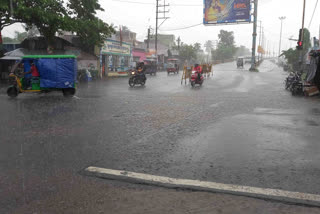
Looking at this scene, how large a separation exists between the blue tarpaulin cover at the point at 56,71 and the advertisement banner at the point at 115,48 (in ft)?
63.8

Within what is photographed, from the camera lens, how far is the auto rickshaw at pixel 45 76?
1314 centimetres

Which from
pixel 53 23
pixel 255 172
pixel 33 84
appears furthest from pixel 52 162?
pixel 53 23

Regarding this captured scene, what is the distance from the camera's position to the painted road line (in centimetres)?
325

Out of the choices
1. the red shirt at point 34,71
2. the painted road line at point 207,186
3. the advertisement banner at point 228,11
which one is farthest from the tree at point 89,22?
the painted road line at point 207,186

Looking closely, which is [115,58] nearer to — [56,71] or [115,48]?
[115,48]

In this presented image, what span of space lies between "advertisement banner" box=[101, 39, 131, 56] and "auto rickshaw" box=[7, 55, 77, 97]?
19505 millimetres

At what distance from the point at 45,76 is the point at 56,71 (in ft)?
1.80

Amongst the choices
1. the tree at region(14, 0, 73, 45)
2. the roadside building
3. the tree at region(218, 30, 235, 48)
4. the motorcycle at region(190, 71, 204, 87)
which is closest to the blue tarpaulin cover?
the tree at region(14, 0, 73, 45)

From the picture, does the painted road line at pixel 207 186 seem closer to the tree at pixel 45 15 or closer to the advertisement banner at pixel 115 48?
the tree at pixel 45 15

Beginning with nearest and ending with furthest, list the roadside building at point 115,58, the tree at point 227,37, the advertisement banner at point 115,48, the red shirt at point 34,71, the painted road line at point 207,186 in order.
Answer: the painted road line at point 207,186
the red shirt at point 34,71
the advertisement banner at point 115,48
the roadside building at point 115,58
the tree at point 227,37

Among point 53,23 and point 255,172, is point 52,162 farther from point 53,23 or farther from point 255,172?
point 53,23

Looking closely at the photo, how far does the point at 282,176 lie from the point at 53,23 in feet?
65.4

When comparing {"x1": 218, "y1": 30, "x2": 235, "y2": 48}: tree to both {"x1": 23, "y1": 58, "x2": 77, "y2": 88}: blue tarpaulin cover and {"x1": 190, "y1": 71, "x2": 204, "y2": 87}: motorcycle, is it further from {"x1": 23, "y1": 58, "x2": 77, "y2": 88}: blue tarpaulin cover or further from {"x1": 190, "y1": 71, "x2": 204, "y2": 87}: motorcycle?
{"x1": 23, "y1": 58, "x2": 77, "y2": 88}: blue tarpaulin cover

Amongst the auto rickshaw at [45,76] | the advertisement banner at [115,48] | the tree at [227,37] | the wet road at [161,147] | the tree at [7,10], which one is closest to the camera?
the wet road at [161,147]
